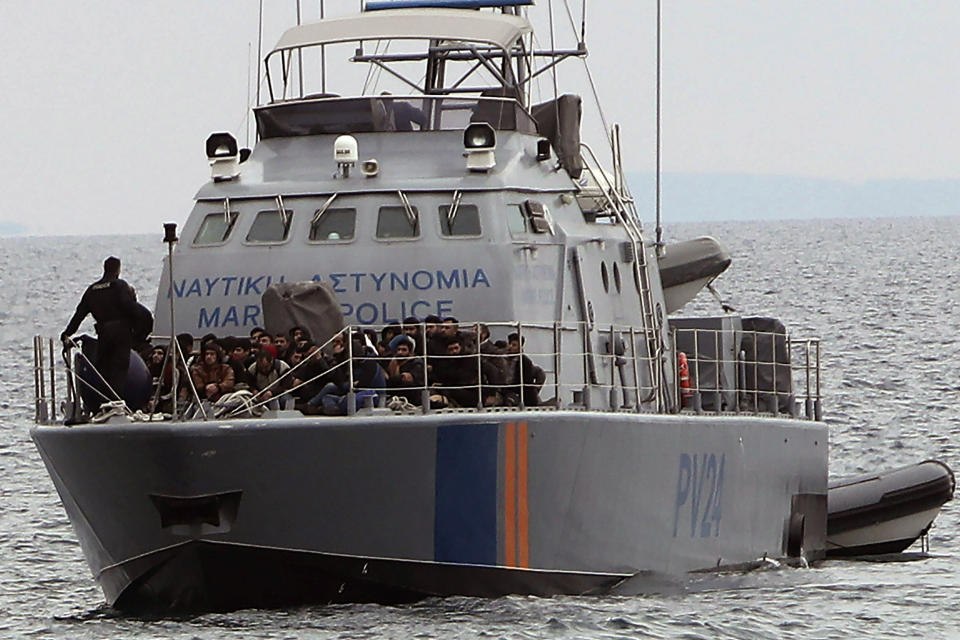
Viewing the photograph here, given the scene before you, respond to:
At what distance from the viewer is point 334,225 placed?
20047mm

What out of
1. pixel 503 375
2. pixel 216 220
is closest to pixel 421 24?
pixel 216 220

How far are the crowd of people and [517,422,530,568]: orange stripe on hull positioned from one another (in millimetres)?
359

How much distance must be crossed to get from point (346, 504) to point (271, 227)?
374cm

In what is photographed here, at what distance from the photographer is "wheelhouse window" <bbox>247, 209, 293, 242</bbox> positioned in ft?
66.1

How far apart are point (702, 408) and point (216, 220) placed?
17.1ft

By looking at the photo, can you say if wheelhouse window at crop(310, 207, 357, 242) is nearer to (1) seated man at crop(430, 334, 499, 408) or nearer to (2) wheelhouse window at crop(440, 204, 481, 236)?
(2) wheelhouse window at crop(440, 204, 481, 236)

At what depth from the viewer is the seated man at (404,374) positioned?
17.9 metres

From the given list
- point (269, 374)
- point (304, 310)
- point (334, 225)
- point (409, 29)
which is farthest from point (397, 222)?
point (269, 374)

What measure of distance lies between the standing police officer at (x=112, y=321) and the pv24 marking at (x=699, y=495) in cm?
517

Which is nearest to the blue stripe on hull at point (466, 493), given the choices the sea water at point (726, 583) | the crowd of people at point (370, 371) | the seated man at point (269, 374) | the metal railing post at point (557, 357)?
the crowd of people at point (370, 371)

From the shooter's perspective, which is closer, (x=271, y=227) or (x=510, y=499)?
(x=510, y=499)

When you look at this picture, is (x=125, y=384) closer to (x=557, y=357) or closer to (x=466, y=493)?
(x=466, y=493)

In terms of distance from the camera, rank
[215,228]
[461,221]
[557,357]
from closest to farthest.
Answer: [557,357]
[461,221]
[215,228]

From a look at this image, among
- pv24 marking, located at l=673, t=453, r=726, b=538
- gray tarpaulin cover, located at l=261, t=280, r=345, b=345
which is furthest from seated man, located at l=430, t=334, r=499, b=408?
pv24 marking, located at l=673, t=453, r=726, b=538
